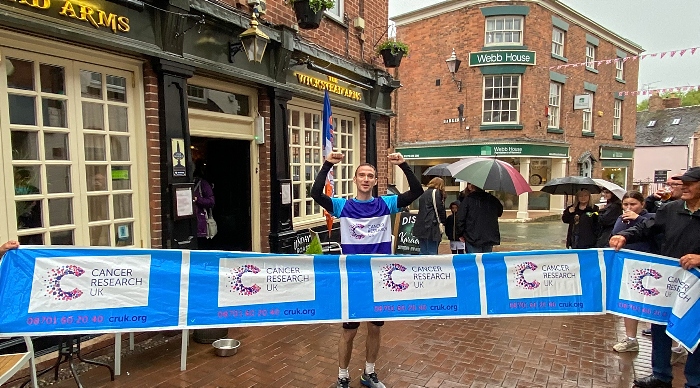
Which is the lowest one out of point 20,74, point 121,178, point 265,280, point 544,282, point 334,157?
point 544,282

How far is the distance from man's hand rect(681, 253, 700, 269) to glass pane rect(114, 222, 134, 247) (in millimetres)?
5057

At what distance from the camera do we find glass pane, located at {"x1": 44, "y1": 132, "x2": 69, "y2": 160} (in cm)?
392

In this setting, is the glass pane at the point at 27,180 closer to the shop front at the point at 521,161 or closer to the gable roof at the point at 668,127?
the shop front at the point at 521,161

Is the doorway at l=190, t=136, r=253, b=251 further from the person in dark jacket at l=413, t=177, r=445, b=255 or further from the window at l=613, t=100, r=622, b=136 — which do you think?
the window at l=613, t=100, r=622, b=136

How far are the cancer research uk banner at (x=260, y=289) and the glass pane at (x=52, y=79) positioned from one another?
6.73 feet

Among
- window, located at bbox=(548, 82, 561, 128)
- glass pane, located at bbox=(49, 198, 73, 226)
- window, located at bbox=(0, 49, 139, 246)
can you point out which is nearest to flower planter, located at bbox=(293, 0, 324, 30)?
window, located at bbox=(0, 49, 139, 246)

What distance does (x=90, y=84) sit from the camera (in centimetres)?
427

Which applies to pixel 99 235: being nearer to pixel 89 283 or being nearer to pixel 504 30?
pixel 89 283

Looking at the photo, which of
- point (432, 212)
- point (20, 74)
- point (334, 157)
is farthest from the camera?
point (432, 212)

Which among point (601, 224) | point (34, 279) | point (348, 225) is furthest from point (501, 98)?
point (34, 279)

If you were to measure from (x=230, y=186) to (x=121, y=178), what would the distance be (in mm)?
2129

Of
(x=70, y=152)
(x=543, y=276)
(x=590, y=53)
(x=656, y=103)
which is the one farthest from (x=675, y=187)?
(x=656, y=103)

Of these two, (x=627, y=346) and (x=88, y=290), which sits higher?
(x=88, y=290)

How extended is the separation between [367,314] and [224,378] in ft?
4.44
